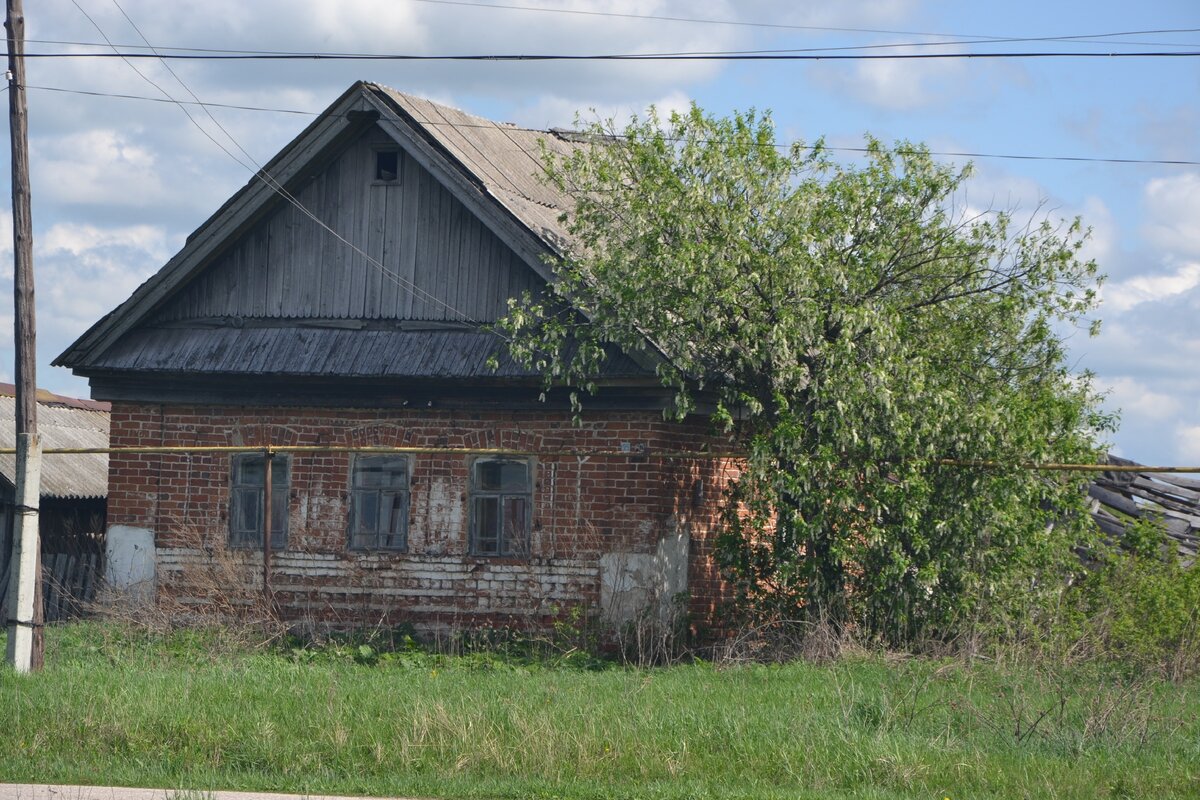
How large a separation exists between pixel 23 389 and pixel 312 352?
3.52m

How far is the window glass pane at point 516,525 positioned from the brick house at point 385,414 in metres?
0.02

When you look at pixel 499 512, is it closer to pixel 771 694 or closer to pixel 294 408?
pixel 294 408

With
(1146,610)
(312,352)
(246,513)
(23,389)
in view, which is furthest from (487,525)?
(1146,610)

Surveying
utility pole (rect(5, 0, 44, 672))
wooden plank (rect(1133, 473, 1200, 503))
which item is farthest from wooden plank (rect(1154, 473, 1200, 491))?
utility pole (rect(5, 0, 44, 672))

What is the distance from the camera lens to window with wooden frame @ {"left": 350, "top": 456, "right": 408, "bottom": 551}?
14516 millimetres

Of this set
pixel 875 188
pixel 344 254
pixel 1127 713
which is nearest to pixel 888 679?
pixel 1127 713

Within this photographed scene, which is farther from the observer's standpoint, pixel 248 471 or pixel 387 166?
pixel 387 166

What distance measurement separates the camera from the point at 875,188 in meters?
12.5

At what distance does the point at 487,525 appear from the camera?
46.8ft

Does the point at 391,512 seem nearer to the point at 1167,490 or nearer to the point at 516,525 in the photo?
the point at 516,525

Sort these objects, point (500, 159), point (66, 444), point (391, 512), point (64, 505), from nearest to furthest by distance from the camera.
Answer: point (391, 512) → point (500, 159) → point (64, 505) → point (66, 444)

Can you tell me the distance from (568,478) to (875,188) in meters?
4.09

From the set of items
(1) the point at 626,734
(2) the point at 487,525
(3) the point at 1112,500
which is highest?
(3) the point at 1112,500

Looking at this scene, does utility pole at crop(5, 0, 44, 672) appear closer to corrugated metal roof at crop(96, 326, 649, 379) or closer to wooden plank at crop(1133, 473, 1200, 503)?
corrugated metal roof at crop(96, 326, 649, 379)
